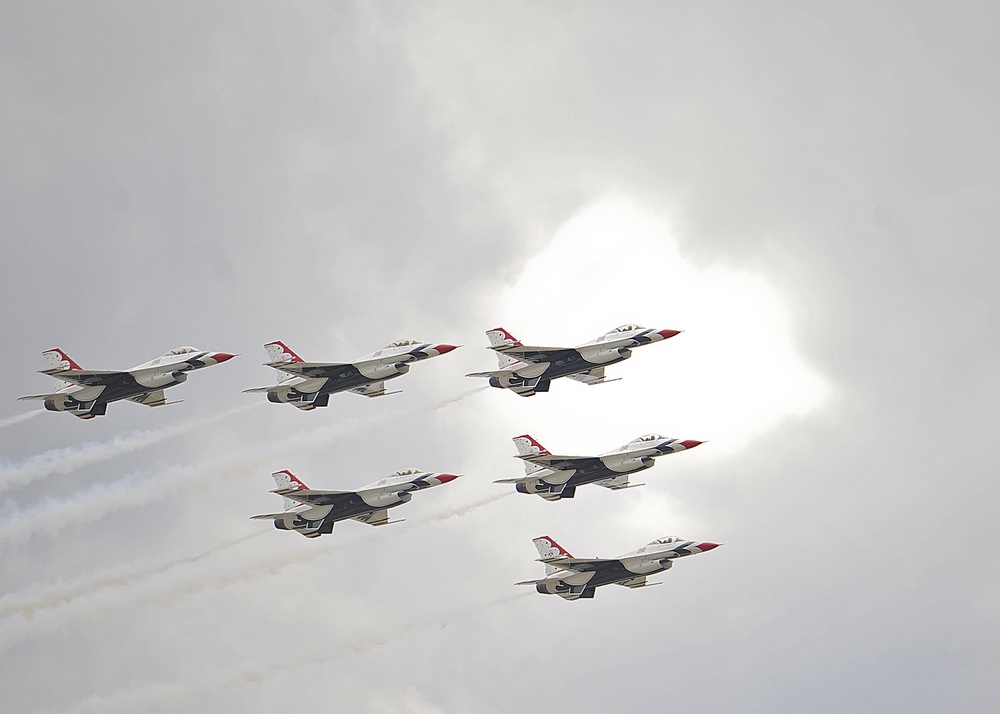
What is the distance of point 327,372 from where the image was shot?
93.7 m

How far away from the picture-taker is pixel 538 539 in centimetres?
10206

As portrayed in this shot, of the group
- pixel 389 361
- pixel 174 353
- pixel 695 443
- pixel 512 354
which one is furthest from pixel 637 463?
pixel 174 353

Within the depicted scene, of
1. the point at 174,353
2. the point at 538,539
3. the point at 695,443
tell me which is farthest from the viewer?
the point at 538,539

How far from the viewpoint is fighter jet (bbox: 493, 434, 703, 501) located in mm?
96625

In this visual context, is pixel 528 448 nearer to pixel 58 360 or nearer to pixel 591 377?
pixel 591 377

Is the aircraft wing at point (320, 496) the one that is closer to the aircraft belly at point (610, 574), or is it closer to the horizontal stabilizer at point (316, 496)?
the horizontal stabilizer at point (316, 496)

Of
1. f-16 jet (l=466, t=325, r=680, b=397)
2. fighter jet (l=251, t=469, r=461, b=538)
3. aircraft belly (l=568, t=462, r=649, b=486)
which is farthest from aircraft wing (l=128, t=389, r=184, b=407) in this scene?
aircraft belly (l=568, t=462, r=649, b=486)

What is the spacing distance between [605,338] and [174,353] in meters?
28.2

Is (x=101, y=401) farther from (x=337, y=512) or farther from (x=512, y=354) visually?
(x=512, y=354)

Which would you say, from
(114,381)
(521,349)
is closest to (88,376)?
(114,381)

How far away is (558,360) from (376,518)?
16539 mm

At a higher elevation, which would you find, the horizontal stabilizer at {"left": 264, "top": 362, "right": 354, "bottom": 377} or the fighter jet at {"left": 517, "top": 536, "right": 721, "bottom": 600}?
the horizontal stabilizer at {"left": 264, "top": 362, "right": 354, "bottom": 377}

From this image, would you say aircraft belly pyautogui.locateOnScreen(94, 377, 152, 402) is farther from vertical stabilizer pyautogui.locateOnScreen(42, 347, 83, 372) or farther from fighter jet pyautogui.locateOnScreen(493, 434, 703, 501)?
fighter jet pyautogui.locateOnScreen(493, 434, 703, 501)

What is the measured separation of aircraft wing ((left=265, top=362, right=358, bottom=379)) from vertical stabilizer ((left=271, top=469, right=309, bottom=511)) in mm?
7457
